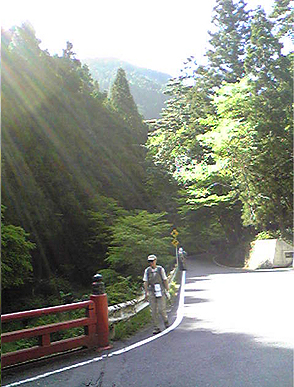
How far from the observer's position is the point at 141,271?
22.4 meters

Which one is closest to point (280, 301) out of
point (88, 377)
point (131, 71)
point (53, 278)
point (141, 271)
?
point (88, 377)

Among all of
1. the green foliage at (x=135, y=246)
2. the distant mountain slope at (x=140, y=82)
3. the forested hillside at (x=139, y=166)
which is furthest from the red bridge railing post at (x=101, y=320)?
the distant mountain slope at (x=140, y=82)

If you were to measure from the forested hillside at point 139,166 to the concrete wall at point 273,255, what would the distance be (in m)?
2.29

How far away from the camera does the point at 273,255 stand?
2270 centimetres

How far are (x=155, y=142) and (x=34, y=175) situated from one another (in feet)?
35.3

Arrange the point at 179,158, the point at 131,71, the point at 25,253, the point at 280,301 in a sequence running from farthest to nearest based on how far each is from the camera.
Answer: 1. the point at 131,71
2. the point at 179,158
3. the point at 25,253
4. the point at 280,301

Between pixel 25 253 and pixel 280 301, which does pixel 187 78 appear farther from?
pixel 280 301

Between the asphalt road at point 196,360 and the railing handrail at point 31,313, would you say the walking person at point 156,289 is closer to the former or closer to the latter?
the asphalt road at point 196,360

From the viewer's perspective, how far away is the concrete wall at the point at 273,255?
22.6 meters

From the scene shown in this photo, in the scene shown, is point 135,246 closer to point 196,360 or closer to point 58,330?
point 58,330

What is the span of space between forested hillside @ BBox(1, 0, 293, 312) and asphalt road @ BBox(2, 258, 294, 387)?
804 cm

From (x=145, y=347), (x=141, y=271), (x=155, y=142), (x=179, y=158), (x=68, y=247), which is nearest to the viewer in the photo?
(x=145, y=347)

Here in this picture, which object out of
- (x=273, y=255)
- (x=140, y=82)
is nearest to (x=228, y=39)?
(x=273, y=255)

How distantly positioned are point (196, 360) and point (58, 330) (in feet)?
6.50
